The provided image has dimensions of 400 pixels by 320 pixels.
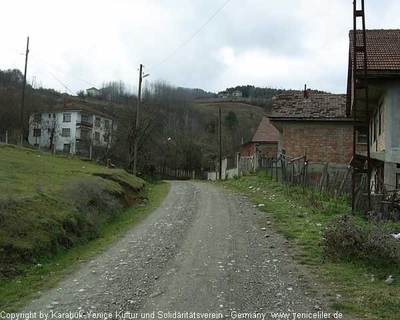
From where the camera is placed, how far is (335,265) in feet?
26.8

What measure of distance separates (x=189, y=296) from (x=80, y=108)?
6786 centimetres

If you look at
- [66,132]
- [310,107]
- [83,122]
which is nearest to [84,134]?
[83,122]

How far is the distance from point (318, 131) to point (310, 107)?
5.98ft

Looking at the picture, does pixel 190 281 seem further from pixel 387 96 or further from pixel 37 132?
pixel 37 132

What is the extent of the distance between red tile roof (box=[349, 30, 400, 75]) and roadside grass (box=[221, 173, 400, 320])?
5085 mm

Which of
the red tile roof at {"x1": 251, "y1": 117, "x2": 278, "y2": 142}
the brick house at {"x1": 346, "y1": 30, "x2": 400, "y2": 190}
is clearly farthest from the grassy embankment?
the red tile roof at {"x1": 251, "y1": 117, "x2": 278, "y2": 142}

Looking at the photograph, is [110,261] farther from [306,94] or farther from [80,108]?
[80,108]

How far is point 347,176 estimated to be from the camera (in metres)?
16.9

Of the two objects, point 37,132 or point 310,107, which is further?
point 37,132

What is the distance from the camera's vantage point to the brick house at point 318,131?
1070 inches

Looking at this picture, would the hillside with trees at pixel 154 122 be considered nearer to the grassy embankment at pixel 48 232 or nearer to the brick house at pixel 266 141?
the brick house at pixel 266 141

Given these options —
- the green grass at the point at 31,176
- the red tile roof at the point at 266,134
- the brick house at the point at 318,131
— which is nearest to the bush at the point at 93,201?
the green grass at the point at 31,176

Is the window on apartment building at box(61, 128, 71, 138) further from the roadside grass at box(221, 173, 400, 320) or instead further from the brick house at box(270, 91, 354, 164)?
the roadside grass at box(221, 173, 400, 320)

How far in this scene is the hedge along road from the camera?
5965 millimetres
